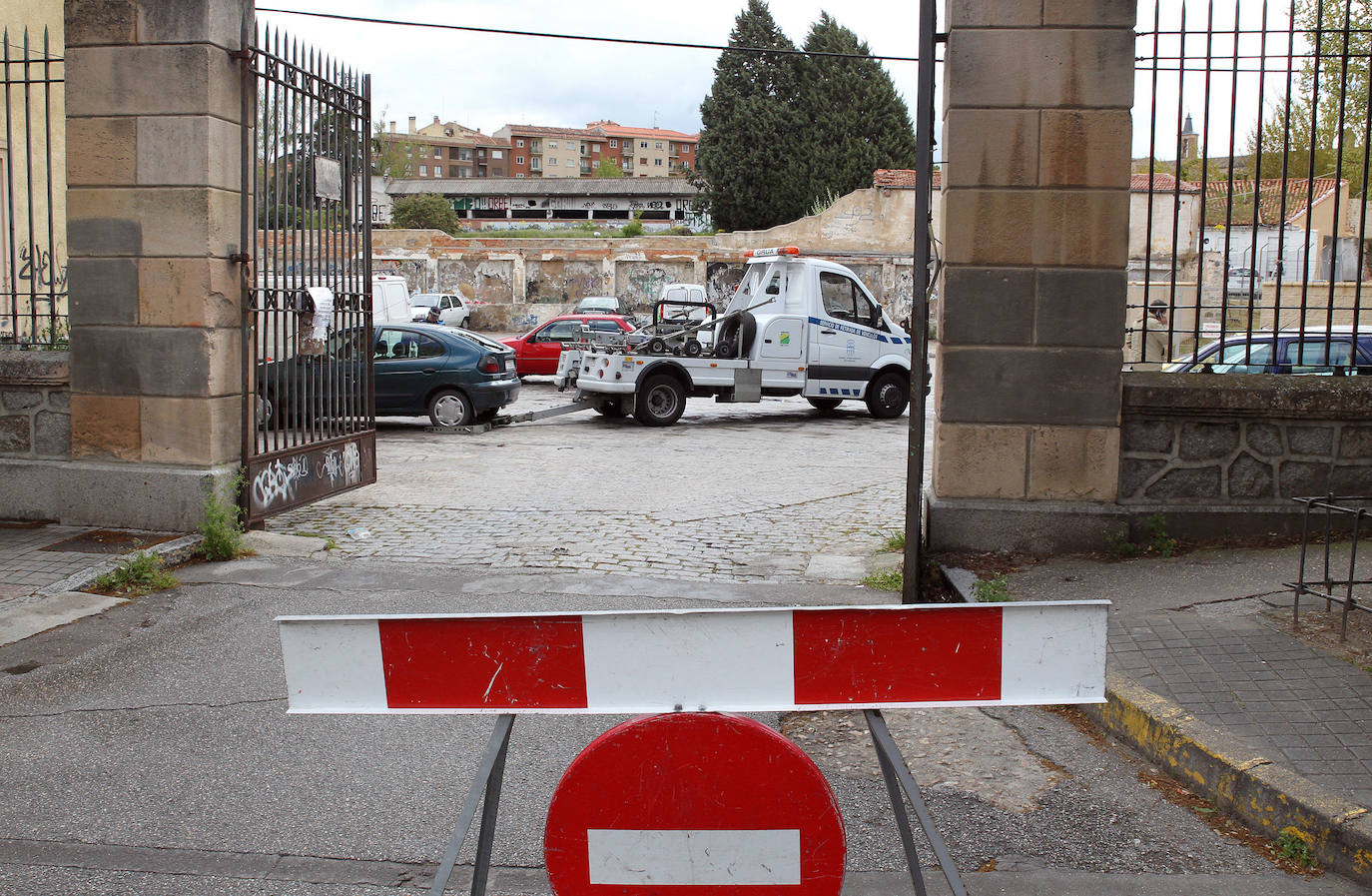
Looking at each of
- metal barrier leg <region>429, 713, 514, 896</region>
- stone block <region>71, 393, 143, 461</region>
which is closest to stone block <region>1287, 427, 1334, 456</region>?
metal barrier leg <region>429, 713, 514, 896</region>

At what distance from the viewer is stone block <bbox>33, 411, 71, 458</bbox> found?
831 centimetres

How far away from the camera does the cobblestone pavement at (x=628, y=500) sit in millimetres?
8180

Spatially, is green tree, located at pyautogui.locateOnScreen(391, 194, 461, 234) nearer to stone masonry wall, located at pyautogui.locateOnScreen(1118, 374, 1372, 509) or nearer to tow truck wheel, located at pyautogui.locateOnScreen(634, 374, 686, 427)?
tow truck wheel, located at pyautogui.locateOnScreen(634, 374, 686, 427)

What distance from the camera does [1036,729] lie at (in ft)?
15.7

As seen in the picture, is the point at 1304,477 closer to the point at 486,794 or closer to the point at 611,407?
the point at 486,794

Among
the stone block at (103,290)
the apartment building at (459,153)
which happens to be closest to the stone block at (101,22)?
the stone block at (103,290)

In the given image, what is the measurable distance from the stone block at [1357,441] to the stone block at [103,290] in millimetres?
7980

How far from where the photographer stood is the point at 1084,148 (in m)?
6.80

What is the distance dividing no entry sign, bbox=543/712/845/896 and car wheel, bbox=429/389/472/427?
13.8 meters

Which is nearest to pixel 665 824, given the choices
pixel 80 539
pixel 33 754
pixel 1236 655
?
pixel 33 754

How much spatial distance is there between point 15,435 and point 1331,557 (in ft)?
29.0

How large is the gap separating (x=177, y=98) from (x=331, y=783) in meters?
5.51

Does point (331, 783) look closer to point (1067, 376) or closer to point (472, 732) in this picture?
point (472, 732)

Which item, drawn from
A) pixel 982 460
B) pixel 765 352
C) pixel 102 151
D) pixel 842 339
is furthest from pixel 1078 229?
pixel 842 339
